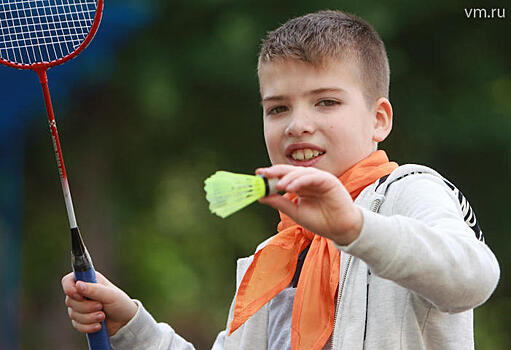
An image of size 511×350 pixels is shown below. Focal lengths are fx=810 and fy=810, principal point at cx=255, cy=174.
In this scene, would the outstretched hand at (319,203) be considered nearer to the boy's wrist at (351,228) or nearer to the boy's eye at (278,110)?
the boy's wrist at (351,228)

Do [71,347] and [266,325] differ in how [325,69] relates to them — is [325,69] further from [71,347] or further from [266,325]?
[71,347]

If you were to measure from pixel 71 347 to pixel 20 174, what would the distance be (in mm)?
1969

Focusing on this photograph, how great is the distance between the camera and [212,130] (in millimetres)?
8438

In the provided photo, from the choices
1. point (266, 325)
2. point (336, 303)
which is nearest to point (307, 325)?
point (336, 303)

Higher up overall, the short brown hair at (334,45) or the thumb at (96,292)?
the short brown hair at (334,45)

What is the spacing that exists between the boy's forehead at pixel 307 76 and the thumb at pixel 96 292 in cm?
84

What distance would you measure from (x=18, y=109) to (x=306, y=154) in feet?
19.0

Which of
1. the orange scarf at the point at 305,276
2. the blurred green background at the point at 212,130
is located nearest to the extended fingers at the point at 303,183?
the orange scarf at the point at 305,276

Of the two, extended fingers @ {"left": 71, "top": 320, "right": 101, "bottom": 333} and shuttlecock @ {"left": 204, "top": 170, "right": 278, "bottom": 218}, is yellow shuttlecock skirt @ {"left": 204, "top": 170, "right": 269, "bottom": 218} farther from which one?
extended fingers @ {"left": 71, "top": 320, "right": 101, "bottom": 333}

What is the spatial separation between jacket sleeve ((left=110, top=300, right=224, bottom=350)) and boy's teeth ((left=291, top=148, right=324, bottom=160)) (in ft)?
2.69

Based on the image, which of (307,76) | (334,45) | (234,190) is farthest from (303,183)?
(334,45)

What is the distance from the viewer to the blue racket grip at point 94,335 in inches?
104

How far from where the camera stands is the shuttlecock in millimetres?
1977

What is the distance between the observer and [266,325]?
8.96 ft
